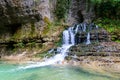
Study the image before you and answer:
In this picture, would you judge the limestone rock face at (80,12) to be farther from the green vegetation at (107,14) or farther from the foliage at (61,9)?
the foliage at (61,9)

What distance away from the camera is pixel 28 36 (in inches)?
622

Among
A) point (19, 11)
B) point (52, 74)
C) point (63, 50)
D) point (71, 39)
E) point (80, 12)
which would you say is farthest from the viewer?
point (80, 12)

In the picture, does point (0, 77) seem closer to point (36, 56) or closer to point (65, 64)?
point (65, 64)

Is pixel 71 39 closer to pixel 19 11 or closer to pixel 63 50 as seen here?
pixel 63 50

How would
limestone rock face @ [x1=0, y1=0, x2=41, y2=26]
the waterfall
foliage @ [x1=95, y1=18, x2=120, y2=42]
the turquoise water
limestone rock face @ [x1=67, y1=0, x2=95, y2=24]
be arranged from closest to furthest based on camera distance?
1. the turquoise water
2. the waterfall
3. foliage @ [x1=95, y1=18, x2=120, y2=42]
4. limestone rock face @ [x1=0, y1=0, x2=41, y2=26]
5. limestone rock face @ [x1=67, y1=0, x2=95, y2=24]

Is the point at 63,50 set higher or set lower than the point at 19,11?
lower

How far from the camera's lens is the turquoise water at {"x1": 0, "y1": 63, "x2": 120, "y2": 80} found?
874 cm

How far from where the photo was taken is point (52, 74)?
9.48 meters

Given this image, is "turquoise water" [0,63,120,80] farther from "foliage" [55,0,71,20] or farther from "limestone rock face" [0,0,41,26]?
"foliage" [55,0,71,20]

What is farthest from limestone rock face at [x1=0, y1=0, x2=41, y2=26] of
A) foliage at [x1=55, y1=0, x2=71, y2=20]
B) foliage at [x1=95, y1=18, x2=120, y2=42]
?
foliage at [x1=95, y1=18, x2=120, y2=42]

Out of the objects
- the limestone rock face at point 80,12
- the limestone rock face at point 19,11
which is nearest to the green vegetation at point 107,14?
the limestone rock face at point 80,12

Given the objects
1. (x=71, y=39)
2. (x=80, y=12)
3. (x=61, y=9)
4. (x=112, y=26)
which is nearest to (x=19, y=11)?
(x=61, y=9)

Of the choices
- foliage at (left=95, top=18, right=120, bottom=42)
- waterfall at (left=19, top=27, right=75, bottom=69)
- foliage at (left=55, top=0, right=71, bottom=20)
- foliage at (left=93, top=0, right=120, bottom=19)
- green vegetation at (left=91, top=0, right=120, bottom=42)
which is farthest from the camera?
foliage at (left=55, top=0, right=71, bottom=20)

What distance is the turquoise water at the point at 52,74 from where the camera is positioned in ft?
28.7
